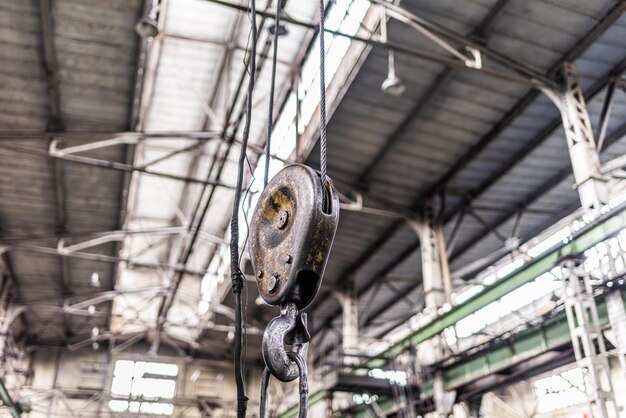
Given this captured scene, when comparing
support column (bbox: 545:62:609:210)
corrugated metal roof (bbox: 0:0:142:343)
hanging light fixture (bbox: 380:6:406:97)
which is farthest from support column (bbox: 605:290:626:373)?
corrugated metal roof (bbox: 0:0:142:343)

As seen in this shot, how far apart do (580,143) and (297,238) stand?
11747 mm

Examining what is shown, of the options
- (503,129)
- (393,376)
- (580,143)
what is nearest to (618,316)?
(580,143)

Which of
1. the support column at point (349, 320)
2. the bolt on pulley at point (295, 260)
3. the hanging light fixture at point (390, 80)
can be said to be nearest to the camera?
the bolt on pulley at point (295, 260)

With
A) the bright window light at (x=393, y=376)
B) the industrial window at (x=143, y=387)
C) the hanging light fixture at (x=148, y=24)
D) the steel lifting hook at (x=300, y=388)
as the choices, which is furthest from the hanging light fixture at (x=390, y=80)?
the industrial window at (x=143, y=387)

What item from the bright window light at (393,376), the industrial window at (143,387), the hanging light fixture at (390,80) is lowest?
the bright window light at (393,376)

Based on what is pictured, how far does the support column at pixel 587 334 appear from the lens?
10023 mm

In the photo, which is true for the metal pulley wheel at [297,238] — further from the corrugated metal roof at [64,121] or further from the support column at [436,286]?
the support column at [436,286]

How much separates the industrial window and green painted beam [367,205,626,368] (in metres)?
19.3

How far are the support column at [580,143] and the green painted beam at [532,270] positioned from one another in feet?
5.41

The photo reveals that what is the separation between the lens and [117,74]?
15172 mm

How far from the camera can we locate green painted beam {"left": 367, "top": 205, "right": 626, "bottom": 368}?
33.5ft

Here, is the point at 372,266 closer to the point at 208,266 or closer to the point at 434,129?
the point at 434,129

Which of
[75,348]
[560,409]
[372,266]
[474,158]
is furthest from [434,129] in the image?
[75,348]

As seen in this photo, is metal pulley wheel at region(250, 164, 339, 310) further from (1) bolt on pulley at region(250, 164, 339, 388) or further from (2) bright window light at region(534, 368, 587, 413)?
(2) bright window light at region(534, 368, 587, 413)
